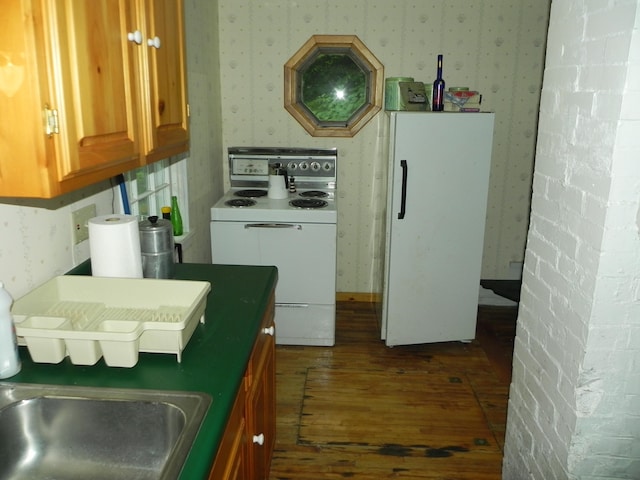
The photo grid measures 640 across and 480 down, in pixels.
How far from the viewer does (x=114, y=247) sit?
1.65m

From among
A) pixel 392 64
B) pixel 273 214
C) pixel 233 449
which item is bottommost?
pixel 233 449

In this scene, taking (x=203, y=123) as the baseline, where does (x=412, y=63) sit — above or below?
above

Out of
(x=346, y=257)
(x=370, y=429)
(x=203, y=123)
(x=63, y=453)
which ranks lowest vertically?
(x=370, y=429)

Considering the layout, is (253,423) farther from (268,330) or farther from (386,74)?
(386,74)

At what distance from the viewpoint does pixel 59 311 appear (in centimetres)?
155

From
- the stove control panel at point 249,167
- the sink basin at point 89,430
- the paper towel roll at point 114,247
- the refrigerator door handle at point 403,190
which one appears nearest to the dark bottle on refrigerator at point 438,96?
the refrigerator door handle at point 403,190

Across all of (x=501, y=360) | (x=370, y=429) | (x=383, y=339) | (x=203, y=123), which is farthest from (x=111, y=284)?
(x=501, y=360)

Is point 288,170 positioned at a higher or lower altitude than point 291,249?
higher

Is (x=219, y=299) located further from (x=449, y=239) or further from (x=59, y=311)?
(x=449, y=239)

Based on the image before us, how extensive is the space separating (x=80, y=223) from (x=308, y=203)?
1717 mm

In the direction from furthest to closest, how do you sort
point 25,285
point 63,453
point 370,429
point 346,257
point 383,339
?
point 346,257 < point 383,339 < point 370,429 < point 25,285 < point 63,453

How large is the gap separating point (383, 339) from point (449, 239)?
791 millimetres

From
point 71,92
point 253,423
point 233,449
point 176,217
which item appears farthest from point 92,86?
point 176,217

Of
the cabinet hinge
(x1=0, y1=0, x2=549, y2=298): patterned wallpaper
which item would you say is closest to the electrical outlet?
the cabinet hinge
